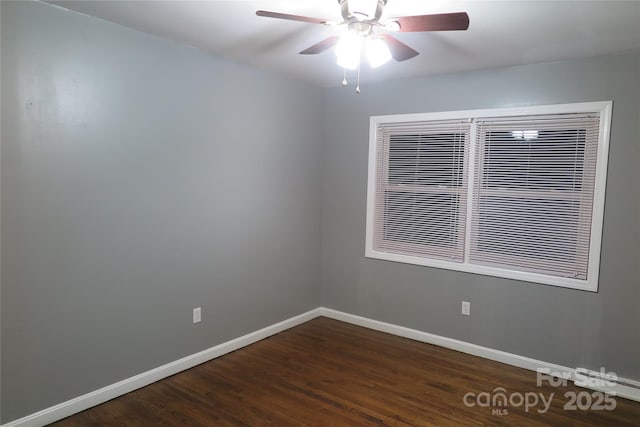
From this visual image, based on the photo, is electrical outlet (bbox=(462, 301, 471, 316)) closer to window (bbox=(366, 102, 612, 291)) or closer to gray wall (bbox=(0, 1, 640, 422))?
gray wall (bbox=(0, 1, 640, 422))

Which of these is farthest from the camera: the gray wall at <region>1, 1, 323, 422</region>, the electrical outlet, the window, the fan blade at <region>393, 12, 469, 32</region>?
the electrical outlet

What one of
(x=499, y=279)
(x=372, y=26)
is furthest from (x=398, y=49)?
(x=499, y=279)

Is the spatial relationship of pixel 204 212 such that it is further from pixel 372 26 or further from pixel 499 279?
pixel 499 279

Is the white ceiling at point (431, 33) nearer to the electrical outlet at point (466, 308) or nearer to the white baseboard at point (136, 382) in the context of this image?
the electrical outlet at point (466, 308)

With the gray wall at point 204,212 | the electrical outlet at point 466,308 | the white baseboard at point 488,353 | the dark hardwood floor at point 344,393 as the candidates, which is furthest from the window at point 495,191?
the dark hardwood floor at point 344,393

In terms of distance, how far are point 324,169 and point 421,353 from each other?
2.06 metres

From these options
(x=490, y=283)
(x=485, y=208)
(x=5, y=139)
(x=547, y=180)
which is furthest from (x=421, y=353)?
(x=5, y=139)

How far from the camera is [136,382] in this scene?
283 centimetres

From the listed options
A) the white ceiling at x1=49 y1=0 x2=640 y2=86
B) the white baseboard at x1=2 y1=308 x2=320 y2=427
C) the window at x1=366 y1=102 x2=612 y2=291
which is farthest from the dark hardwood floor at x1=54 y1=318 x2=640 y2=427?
the white ceiling at x1=49 y1=0 x2=640 y2=86

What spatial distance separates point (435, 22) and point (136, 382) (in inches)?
113

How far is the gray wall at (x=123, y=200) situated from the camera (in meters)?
2.25

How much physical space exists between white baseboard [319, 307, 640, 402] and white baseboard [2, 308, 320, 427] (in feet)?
2.33

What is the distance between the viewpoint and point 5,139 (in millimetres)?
2154

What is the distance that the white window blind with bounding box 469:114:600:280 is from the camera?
10.0ft
